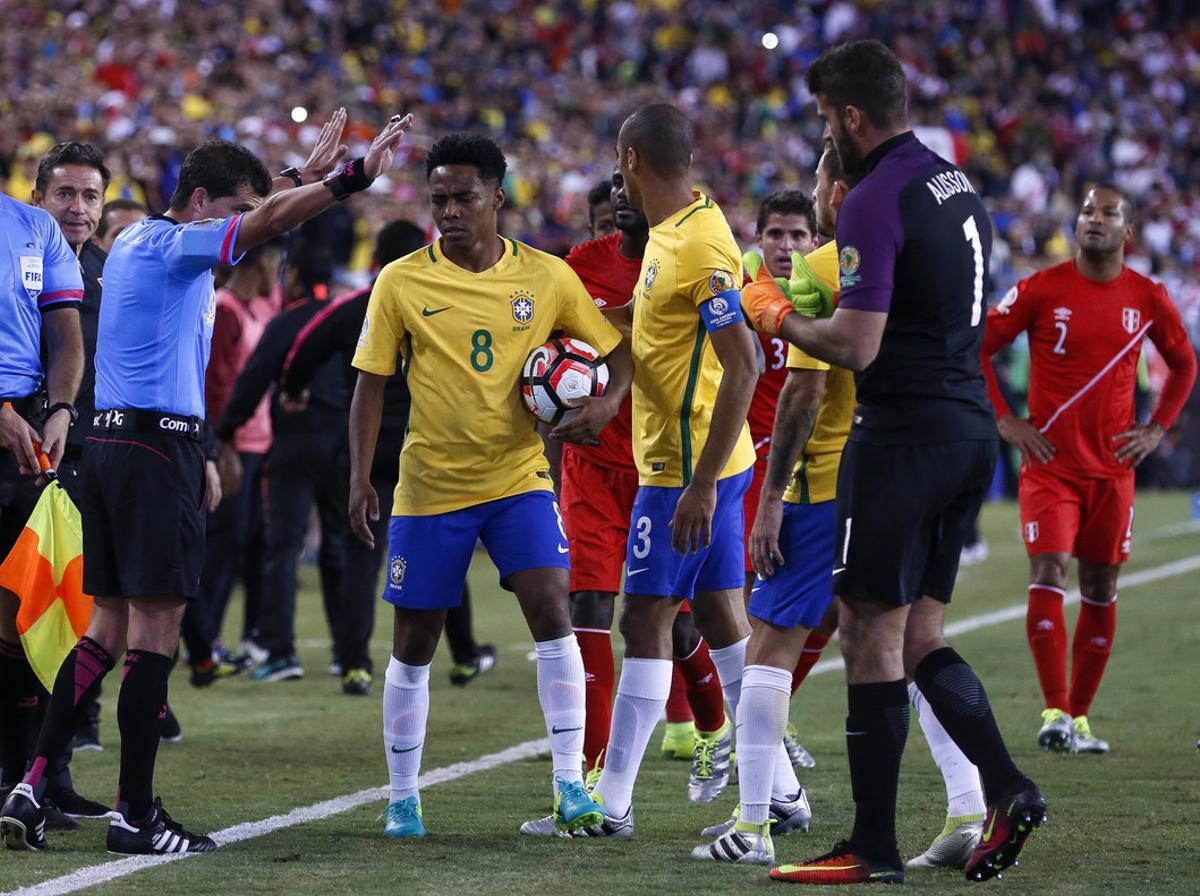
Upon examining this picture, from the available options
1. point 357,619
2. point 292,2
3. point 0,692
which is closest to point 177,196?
point 0,692

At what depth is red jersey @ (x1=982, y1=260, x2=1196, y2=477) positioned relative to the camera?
834 cm

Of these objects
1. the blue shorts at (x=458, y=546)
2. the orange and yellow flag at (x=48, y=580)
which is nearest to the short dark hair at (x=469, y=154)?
the blue shorts at (x=458, y=546)

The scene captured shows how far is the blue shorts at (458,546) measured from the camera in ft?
19.7

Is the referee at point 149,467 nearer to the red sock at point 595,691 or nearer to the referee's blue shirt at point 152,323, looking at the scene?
the referee's blue shirt at point 152,323

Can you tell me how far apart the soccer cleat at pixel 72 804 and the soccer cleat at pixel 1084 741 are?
159 inches

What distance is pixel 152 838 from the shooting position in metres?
5.71

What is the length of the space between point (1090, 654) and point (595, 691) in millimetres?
2694

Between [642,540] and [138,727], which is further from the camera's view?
[642,540]

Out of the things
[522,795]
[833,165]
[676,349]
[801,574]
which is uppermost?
[833,165]

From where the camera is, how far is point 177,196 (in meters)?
5.99

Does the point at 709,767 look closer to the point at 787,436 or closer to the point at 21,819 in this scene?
the point at 787,436

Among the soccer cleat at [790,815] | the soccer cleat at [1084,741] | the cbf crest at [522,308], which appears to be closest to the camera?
the cbf crest at [522,308]

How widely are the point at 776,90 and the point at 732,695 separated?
27430 mm

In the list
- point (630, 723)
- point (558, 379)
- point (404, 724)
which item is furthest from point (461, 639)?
point (558, 379)
